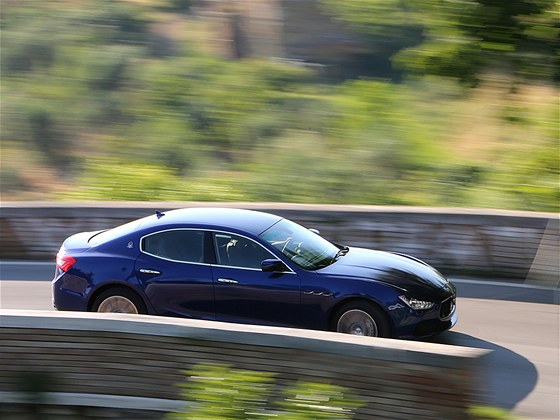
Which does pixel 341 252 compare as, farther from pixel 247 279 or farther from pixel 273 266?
pixel 247 279

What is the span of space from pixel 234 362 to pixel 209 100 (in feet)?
61.6

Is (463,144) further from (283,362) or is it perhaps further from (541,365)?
(283,362)

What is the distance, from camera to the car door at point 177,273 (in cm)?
937

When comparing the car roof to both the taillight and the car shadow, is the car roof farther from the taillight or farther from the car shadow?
the car shadow

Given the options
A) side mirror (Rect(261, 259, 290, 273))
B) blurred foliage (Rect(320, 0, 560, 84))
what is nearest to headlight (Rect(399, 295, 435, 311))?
side mirror (Rect(261, 259, 290, 273))

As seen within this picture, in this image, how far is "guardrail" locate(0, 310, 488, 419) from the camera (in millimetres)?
6559

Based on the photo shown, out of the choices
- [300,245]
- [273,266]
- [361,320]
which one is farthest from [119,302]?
[361,320]

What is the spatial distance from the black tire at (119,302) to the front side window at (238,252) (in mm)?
1039

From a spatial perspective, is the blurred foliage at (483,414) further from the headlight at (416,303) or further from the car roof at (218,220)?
the car roof at (218,220)

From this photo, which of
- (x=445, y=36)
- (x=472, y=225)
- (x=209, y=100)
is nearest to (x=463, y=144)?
(x=209, y=100)

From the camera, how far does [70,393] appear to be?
7.91 meters

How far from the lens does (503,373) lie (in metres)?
9.05

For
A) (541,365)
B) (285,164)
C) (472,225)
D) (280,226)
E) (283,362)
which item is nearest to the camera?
(283,362)

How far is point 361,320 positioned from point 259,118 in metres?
15.7
